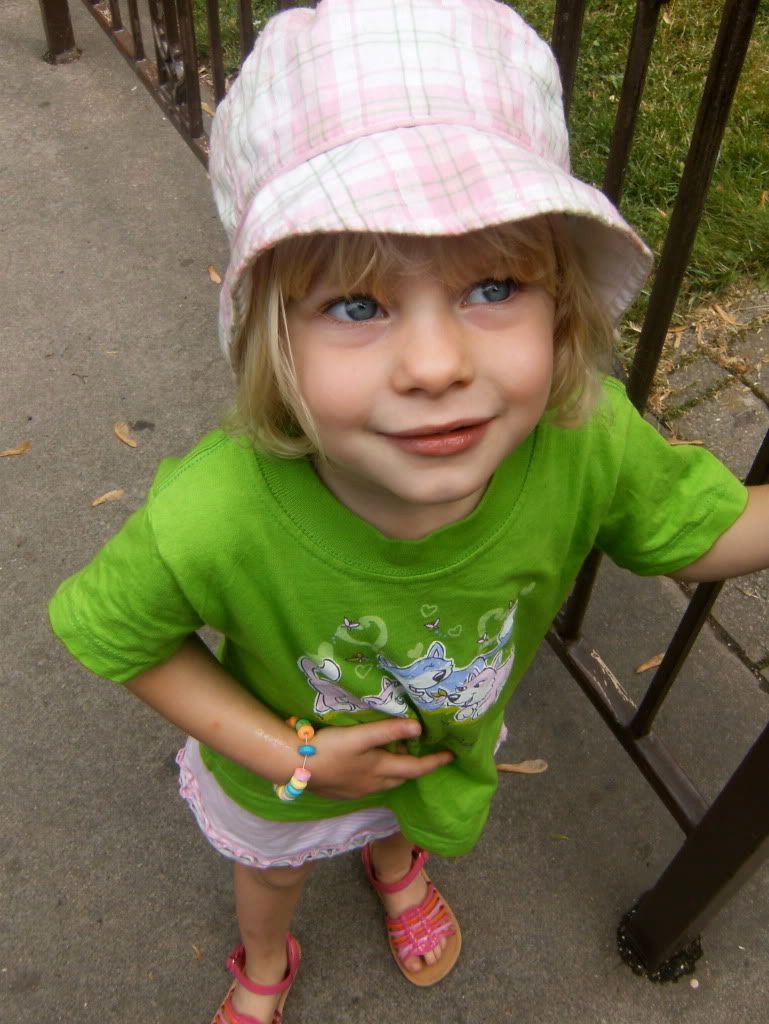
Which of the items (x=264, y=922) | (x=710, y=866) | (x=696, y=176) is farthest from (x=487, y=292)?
(x=264, y=922)

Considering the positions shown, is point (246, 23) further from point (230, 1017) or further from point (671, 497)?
point (230, 1017)

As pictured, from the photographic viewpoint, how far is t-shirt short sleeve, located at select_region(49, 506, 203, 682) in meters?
1.25

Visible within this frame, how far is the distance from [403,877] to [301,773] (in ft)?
2.40

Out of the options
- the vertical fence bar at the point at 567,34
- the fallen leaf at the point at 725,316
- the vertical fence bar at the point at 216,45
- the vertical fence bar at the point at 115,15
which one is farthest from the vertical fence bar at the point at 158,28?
the vertical fence bar at the point at 567,34

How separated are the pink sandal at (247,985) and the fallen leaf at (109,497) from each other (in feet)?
4.02

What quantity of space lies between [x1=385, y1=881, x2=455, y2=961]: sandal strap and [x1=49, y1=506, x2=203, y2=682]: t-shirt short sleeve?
95 centimetres

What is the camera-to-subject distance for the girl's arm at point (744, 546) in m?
1.40

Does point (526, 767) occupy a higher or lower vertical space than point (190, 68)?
lower

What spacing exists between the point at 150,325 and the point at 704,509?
2.26 metres

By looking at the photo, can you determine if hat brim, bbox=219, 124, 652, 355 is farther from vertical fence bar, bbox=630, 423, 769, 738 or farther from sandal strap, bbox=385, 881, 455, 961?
sandal strap, bbox=385, 881, 455, 961

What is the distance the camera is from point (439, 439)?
1070 millimetres

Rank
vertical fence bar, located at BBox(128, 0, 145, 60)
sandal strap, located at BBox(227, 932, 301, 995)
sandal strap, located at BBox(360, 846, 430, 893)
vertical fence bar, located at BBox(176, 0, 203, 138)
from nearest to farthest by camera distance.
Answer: sandal strap, located at BBox(227, 932, 301, 995) → sandal strap, located at BBox(360, 846, 430, 893) → vertical fence bar, located at BBox(176, 0, 203, 138) → vertical fence bar, located at BBox(128, 0, 145, 60)

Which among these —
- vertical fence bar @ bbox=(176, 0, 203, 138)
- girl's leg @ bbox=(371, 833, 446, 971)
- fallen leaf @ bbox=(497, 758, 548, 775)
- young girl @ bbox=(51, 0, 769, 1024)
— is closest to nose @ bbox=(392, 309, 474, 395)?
young girl @ bbox=(51, 0, 769, 1024)

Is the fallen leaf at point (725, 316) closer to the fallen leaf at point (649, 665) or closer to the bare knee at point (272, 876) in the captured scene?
the fallen leaf at point (649, 665)
